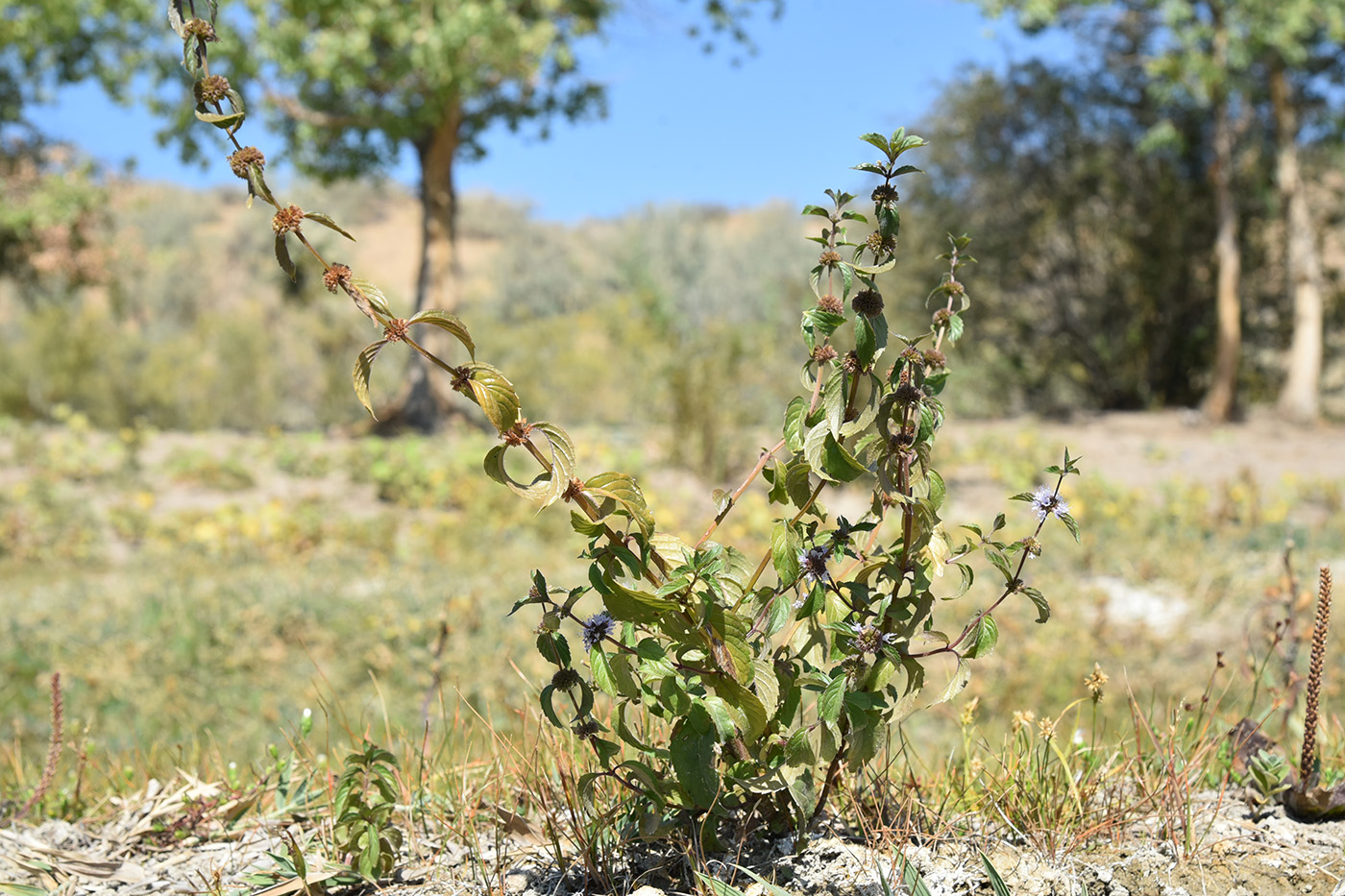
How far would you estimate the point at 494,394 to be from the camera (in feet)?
3.75

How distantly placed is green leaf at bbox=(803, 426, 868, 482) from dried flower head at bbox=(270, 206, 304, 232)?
2.01 ft

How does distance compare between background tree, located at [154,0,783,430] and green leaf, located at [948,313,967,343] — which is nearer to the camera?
green leaf, located at [948,313,967,343]

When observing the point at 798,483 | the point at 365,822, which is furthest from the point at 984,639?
the point at 365,822

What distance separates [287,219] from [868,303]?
65 cm

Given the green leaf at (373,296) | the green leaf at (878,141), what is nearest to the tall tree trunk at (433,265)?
the green leaf at (373,296)

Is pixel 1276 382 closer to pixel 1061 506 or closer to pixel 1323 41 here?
pixel 1323 41

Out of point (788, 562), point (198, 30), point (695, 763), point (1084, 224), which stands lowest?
point (695, 763)

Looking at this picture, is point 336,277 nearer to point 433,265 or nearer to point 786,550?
point 786,550

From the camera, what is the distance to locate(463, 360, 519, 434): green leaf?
3.73 feet

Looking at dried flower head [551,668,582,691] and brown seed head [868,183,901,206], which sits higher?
brown seed head [868,183,901,206]

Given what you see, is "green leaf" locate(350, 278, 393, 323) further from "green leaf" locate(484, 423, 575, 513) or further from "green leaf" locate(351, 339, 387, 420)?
"green leaf" locate(484, 423, 575, 513)

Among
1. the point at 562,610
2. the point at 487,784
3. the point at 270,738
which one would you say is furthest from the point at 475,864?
the point at 270,738

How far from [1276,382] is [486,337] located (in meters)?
10.1

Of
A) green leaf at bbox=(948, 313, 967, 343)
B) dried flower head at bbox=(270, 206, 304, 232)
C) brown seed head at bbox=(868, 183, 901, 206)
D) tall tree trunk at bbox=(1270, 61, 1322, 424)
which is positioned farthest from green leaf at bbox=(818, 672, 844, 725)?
tall tree trunk at bbox=(1270, 61, 1322, 424)
